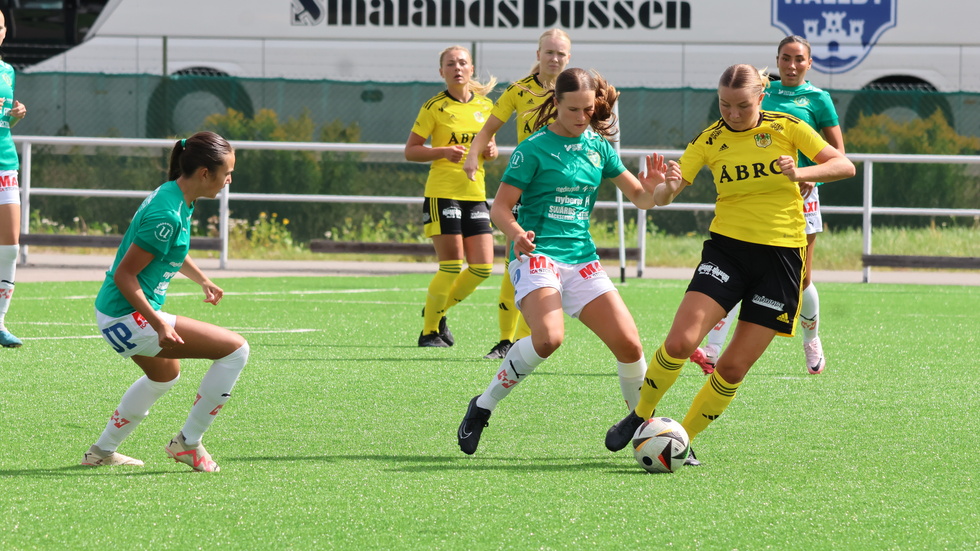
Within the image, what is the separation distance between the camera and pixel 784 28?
73.3 ft

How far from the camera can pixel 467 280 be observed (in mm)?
9320

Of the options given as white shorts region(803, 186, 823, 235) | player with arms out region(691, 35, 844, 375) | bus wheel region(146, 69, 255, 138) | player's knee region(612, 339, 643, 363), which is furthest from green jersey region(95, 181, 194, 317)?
bus wheel region(146, 69, 255, 138)

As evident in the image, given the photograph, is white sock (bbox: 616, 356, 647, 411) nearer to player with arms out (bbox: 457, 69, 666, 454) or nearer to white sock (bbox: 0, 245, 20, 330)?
Result: player with arms out (bbox: 457, 69, 666, 454)

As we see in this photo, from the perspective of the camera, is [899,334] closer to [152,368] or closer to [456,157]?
[456,157]

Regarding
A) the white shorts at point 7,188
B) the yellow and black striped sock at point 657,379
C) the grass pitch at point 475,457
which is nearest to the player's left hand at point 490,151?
the grass pitch at point 475,457

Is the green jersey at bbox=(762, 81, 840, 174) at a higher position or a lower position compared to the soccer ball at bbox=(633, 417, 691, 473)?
higher

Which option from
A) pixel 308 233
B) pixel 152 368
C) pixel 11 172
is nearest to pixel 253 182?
pixel 308 233

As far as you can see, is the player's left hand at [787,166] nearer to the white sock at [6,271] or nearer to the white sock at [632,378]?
the white sock at [632,378]

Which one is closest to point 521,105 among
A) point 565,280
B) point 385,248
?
point 565,280

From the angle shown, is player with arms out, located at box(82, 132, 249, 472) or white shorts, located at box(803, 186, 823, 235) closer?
player with arms out, located at box(82, 132, 249, 472)

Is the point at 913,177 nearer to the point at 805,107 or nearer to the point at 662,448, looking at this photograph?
the point at 805,107

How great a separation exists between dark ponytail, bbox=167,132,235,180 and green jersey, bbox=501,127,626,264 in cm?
136

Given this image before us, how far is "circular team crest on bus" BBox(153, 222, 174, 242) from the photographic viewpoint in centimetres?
477

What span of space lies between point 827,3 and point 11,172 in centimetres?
1542
